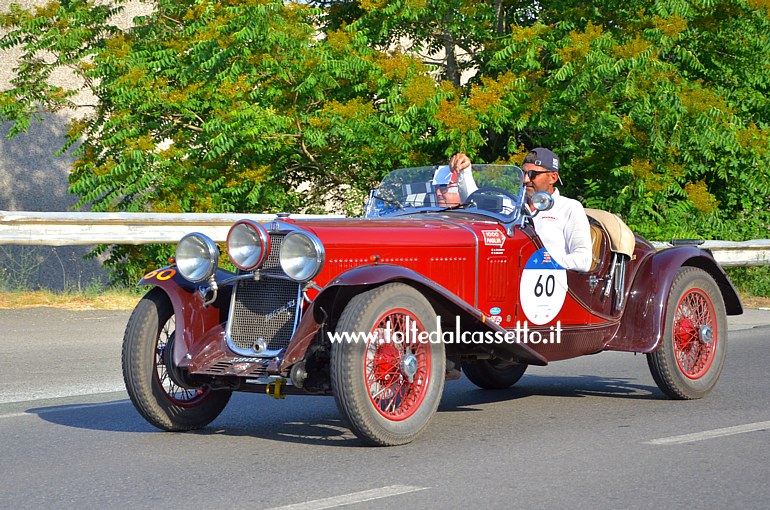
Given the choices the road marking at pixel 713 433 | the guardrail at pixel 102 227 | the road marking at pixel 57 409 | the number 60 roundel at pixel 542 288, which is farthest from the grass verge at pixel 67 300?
the road marking at pixel 713 433

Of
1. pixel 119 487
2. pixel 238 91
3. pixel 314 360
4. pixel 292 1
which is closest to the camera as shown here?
pixel 119 487

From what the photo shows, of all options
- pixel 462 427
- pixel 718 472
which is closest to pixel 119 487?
pixel 462 427

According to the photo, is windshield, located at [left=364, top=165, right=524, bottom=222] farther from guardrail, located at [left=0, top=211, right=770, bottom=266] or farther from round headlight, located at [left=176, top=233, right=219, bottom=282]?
guardrail, located at [left=0, top=211, right=770, bottom=266]

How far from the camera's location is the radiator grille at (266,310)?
6047 millimetres

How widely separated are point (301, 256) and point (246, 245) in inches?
15.2

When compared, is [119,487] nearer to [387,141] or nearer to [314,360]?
[314,360]

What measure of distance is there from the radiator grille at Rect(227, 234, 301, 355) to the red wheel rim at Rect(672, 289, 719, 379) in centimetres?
297

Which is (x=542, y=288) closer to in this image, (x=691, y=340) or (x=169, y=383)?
(x=691, y=340)

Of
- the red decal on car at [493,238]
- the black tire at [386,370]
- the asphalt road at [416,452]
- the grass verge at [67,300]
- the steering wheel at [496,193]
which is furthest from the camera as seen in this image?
the grass verge at [67,300]

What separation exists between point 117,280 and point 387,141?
432 centimetres

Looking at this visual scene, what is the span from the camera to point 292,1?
16328 millimetres

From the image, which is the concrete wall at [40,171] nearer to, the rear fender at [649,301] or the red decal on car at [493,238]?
the rear fender at [649,301]

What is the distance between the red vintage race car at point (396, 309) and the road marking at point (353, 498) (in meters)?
0.80

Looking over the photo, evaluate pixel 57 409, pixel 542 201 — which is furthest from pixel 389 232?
pixel 57 409
